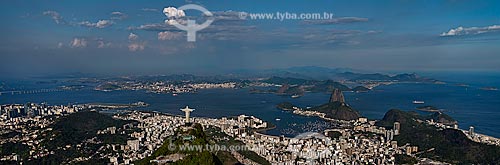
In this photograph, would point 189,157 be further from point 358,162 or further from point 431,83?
point 431,83

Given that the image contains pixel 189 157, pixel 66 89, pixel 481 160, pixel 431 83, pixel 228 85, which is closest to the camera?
pixel 189 157

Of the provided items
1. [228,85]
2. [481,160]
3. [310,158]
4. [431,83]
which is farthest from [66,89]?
[431,83]

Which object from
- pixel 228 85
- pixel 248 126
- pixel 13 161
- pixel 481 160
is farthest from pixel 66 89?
pixel 481 160

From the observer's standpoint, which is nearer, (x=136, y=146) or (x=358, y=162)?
(x=358, y=162)

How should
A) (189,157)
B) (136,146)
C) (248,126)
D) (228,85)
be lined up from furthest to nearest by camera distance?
(228,85), (248,126), (136,146), (189,157)

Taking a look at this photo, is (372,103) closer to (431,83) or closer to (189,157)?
(189,157)

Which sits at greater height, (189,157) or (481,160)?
(189,157)

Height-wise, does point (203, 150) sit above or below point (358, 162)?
above

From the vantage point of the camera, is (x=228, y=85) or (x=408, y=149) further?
(x=228, y=85)

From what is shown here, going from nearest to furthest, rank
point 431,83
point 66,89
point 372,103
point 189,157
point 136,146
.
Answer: point 189,157
point 136,146
point 372,103
point 66,89
point 431,83
